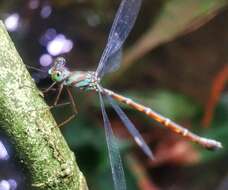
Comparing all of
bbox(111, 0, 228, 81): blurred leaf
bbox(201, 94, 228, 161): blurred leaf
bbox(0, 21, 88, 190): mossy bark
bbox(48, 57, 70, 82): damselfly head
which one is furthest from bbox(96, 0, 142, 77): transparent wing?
bbox(0, 21, 88, 190): mossy bark

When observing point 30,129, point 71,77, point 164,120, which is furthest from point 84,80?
point 30,129

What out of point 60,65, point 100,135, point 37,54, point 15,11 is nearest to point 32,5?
point 15,11

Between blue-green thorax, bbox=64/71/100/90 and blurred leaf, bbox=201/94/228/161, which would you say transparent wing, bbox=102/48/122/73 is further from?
blurred leaf, bbox=201/94/228/161

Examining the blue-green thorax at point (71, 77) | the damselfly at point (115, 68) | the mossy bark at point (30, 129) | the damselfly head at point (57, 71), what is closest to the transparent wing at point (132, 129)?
the damselfly at point (115, 68)

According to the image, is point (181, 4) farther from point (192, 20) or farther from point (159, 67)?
point (159, 67)

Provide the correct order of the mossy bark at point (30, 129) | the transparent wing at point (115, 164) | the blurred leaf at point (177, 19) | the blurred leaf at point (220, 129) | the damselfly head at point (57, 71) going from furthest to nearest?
the blurred leaf at point (220, 129), the blurred leaf at point (177, 19), the damselfly head at point (57, 71), the transparent wing at point (115, 164), the mossy bark at point (30, 129)

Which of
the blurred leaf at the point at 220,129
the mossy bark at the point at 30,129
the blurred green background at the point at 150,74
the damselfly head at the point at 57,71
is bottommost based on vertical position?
the blurred leaf at the point at 220,129

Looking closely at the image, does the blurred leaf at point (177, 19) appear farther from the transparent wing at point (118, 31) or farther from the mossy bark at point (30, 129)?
the mossy bark at point (30, 129)
